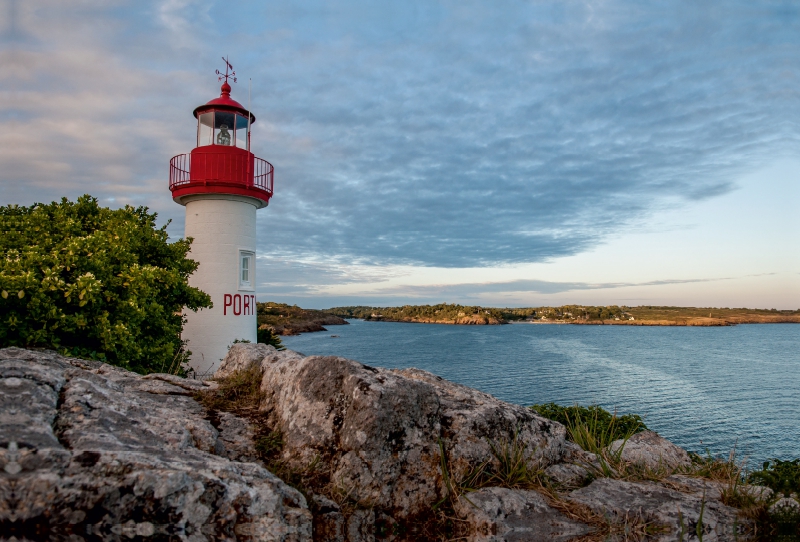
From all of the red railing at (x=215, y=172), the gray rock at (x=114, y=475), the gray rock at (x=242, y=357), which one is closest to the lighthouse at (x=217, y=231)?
the red railing at (x=215, y=172)

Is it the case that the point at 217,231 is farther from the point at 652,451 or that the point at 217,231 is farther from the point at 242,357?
the point at 652,451

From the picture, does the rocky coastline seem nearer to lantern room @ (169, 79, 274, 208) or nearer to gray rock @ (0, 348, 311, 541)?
gray rock @ (0, 348, 311, 541)

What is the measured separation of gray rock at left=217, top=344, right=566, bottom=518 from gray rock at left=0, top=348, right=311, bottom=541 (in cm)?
75

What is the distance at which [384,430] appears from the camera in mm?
3930

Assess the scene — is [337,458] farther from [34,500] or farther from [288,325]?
[288,325]

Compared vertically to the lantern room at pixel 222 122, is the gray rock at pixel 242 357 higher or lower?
lower

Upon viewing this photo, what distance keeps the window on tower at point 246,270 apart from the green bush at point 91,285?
242 cm

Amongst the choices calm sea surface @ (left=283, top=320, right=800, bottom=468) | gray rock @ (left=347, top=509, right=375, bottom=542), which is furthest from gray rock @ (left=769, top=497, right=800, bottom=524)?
calm sea surface @ (left=283, top=320, right=800, bottom=468)

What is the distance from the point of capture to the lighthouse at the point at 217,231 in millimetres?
16703

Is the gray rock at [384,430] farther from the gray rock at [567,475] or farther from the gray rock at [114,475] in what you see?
the gray rock at [114,475]

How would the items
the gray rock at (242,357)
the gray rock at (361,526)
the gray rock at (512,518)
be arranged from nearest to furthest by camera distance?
the gray rock at (361,526) → the gray rock at (512,518) → the gray rock at (242,357)

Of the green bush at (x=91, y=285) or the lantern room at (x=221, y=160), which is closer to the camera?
the green bush at (x=91, y=285)

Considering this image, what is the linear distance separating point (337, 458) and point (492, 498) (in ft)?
4.15

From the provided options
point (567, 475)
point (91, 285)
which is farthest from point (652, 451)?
point (91, 285)
